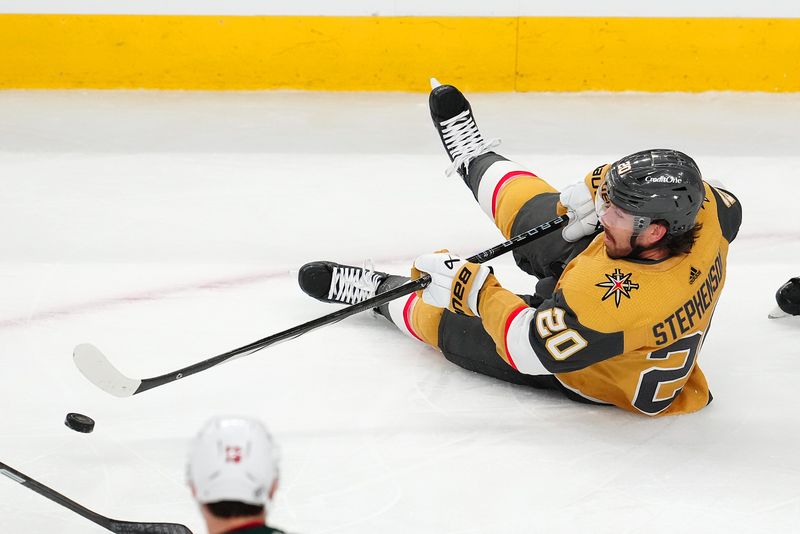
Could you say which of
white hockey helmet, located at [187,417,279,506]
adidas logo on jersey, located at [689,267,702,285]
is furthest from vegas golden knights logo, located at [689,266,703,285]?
white hockey helmet, located at [187,417,279,506]

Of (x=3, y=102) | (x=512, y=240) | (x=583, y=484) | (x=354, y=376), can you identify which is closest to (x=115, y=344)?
(x=354, y=376)

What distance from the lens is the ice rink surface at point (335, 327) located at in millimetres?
2352

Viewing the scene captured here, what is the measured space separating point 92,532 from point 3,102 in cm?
362

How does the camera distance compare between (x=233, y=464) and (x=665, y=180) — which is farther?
(x=665, y=180)

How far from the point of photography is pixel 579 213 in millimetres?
2846

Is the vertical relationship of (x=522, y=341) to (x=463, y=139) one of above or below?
below

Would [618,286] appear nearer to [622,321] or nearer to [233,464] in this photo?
[622,321]

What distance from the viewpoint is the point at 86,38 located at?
5418 mm

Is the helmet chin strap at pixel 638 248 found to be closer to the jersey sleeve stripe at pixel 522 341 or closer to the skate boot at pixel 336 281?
the jersey sleeve stripe at pixel 522 341

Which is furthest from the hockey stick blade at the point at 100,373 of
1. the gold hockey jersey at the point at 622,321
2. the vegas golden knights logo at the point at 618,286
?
the vegas golden knights logo at the point at 618,286

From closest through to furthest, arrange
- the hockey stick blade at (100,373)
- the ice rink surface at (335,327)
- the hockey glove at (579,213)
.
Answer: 1. the ice rink surface at (335,327)
2. the hockey stick blade at (100,373)
3. the hockey glove at (579,213)

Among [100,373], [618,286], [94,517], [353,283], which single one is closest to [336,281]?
[353,283]

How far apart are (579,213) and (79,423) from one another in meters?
1.32

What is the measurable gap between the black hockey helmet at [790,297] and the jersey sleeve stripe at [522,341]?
1043mm
